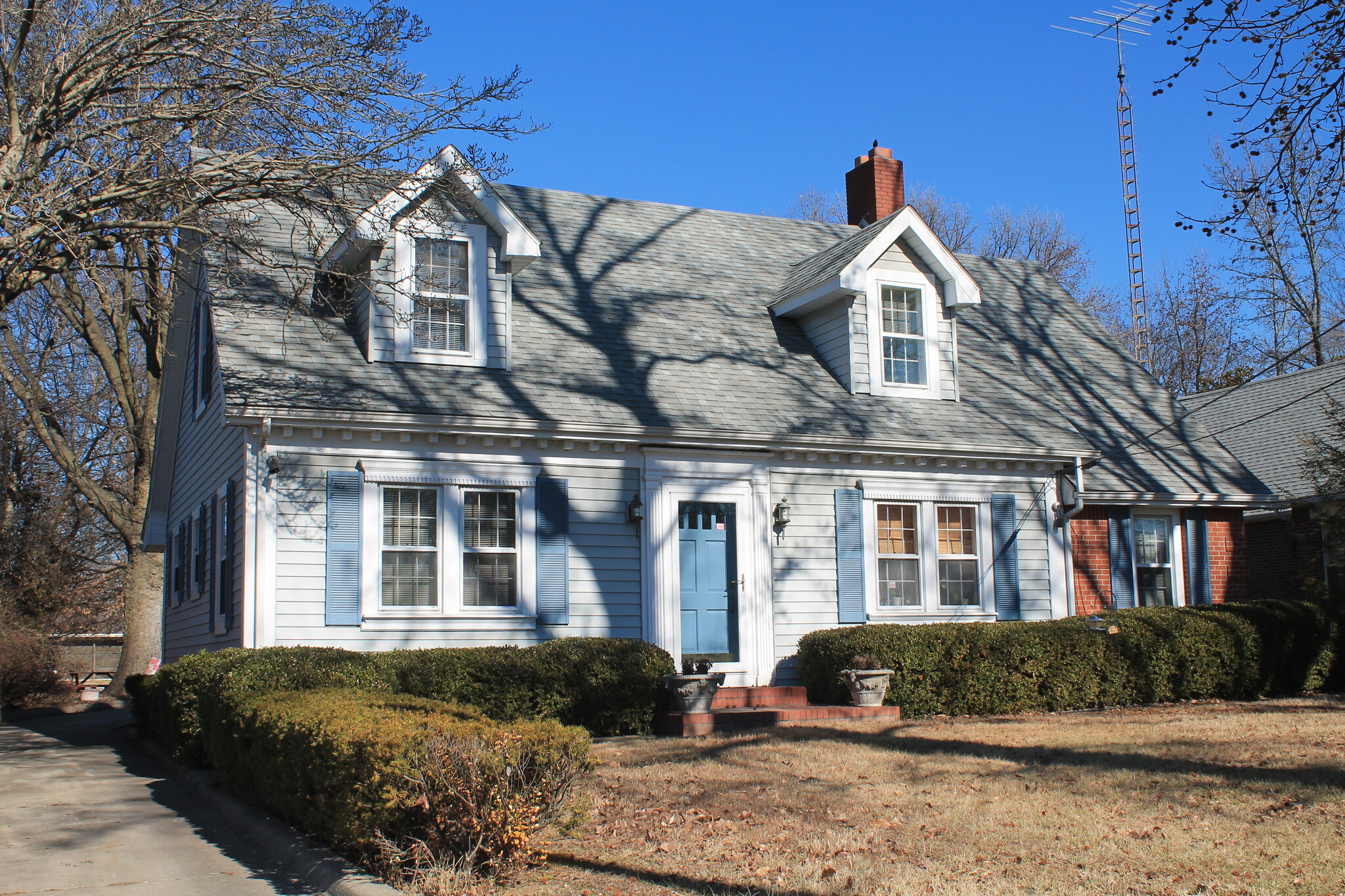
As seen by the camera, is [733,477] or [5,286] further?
[733,477]

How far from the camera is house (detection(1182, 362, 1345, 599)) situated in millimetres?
18844

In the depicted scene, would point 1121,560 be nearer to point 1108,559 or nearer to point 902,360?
point 1108,559

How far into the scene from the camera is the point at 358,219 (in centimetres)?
1248

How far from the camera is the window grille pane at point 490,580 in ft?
42.0

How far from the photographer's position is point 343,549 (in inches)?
477

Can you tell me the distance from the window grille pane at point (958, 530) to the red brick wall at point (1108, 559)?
5.70 ft

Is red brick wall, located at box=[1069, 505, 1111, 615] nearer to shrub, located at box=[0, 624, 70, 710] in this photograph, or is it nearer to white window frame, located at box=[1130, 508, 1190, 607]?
white window frame, located at box=[1130, 508, 1190, 607]

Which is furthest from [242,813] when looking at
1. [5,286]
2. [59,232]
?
[5,286]

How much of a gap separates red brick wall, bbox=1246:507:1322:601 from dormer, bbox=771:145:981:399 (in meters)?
7.34

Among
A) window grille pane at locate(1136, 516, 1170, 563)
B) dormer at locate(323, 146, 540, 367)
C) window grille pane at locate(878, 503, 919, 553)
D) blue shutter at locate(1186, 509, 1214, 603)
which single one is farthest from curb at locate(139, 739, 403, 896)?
blue shutter at locate(1186, 509, 1214, 603)

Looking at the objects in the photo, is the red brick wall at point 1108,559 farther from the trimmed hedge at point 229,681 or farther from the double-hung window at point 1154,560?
the trimmed hedge at point 229,681

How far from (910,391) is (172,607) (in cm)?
1185

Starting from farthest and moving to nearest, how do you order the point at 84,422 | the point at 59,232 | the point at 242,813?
the point at 84,422 → the point at 59,232 → the point at 242,813

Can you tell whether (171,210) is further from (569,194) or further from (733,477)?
(733,477)
